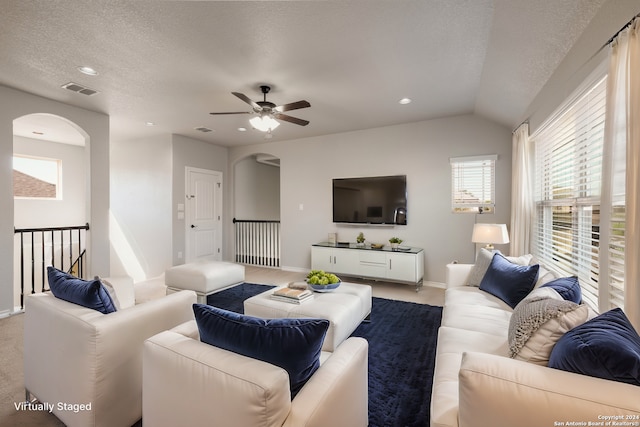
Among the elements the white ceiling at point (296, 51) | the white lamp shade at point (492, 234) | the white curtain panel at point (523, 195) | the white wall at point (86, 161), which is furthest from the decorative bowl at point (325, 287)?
the white wall at point (86, 161)

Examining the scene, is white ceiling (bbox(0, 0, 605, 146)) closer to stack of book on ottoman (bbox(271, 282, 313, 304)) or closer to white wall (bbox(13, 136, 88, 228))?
stack of book on ottoman (bbox(271, 282, 313, 304))

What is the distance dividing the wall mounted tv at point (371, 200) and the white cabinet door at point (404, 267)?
629mm

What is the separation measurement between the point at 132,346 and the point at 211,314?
74 centimetres

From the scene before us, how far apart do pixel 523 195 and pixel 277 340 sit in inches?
137

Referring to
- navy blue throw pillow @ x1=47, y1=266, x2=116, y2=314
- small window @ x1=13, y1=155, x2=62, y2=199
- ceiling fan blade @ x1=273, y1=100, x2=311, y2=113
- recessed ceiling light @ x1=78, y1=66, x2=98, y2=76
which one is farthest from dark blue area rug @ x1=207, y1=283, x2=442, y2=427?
small window @ x1=13, y1=155, x2=62, y2=199

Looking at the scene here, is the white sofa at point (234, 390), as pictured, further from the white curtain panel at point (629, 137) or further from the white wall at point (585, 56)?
the white wall at point (585, 56)

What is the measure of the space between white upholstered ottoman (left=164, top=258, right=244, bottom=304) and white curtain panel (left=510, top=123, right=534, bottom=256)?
11.3ft

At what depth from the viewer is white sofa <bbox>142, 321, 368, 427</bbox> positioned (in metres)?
0.93

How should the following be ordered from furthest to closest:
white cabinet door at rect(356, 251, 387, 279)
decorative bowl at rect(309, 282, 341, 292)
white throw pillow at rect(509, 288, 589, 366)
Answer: white cabinet door at rect(356, 251, 387, 279), decorative bowl at rect(309, 282, 341, 292), white throw pillow at rect(509, 288, 589, 366)

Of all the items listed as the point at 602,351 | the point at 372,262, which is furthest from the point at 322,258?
the point at 602,351

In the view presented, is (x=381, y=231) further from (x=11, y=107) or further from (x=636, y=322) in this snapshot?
(x=11, y=107)

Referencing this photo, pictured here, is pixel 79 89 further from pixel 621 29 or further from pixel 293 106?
pixel 621 29

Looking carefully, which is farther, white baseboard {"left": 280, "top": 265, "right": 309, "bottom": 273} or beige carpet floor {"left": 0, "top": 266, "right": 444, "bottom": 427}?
white baseboard {"left": 280, "top": 265, "right": 309, "bottom": 273}

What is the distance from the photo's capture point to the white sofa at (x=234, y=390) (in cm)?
93
